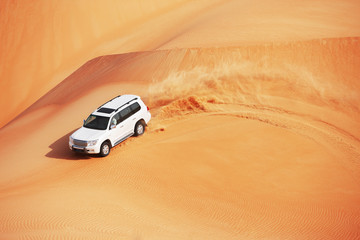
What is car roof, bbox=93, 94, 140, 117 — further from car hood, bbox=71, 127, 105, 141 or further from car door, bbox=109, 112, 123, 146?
car hood, bbox=71, 127, 105, 141

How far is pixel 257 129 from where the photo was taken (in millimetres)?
14828

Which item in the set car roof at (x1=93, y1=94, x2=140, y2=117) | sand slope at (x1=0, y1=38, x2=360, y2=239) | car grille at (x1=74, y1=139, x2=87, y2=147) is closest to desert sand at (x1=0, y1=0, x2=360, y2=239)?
sand slope at (x1=0, y1=38, x2=360, y2=239)

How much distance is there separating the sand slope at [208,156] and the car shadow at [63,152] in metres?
0.10

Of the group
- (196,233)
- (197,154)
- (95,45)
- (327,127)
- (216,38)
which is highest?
(95,45)

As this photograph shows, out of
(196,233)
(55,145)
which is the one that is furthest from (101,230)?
(55,145)

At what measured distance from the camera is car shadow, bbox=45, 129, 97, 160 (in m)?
14.1

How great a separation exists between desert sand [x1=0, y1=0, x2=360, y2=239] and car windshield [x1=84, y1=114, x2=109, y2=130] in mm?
1107

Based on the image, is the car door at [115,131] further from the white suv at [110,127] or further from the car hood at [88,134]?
the car hood at [88,134]

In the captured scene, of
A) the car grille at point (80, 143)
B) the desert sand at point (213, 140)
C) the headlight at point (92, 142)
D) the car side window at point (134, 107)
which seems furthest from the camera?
the car side window at point (134, 107)

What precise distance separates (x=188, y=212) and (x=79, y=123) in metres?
8.93

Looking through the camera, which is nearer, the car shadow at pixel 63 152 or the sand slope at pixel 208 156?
the sand slope at pixel 208 156

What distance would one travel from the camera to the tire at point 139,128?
1471 centimetres

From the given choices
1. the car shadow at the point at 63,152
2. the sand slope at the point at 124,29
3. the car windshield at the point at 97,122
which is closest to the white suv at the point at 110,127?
the car windshield at the point at 97,122

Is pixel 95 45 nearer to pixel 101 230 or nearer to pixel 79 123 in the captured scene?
pixel 79 123
